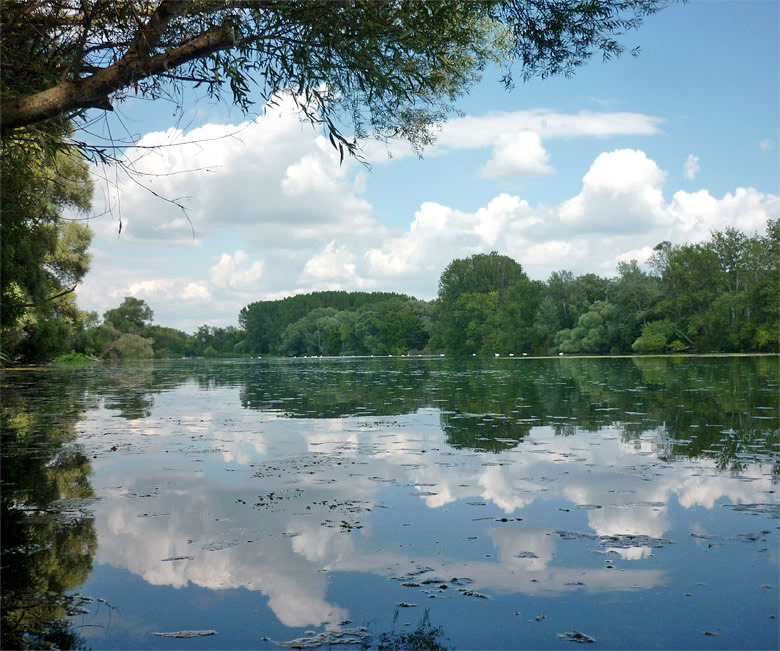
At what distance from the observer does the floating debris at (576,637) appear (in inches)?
156

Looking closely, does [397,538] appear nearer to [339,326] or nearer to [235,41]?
[235,41]

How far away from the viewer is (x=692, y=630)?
4.08m

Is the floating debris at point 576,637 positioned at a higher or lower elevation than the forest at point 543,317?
lower

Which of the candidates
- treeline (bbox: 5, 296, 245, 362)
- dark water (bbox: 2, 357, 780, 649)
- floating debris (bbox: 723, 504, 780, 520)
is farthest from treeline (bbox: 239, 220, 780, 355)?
floating debris (bbox: 723, 504, 780, 520)

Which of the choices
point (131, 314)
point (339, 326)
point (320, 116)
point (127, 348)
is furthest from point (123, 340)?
point (320, 116)

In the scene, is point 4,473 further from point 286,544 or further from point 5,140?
point 286,544

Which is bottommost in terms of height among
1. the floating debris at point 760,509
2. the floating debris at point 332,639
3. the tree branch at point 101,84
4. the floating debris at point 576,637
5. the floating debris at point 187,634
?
the floating debris at point 187,634

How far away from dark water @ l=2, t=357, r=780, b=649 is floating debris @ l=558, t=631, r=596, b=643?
2cm

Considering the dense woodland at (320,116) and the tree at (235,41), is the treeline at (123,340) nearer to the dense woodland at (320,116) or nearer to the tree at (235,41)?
the dense woodland at (320,116)

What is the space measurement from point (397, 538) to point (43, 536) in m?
3.05

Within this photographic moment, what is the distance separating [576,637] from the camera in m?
3.99

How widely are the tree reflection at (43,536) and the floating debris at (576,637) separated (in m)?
2.78

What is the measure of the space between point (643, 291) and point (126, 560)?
8079 cm

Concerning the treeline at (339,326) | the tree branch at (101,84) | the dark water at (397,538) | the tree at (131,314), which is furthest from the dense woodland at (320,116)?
the tree at (131,314)
